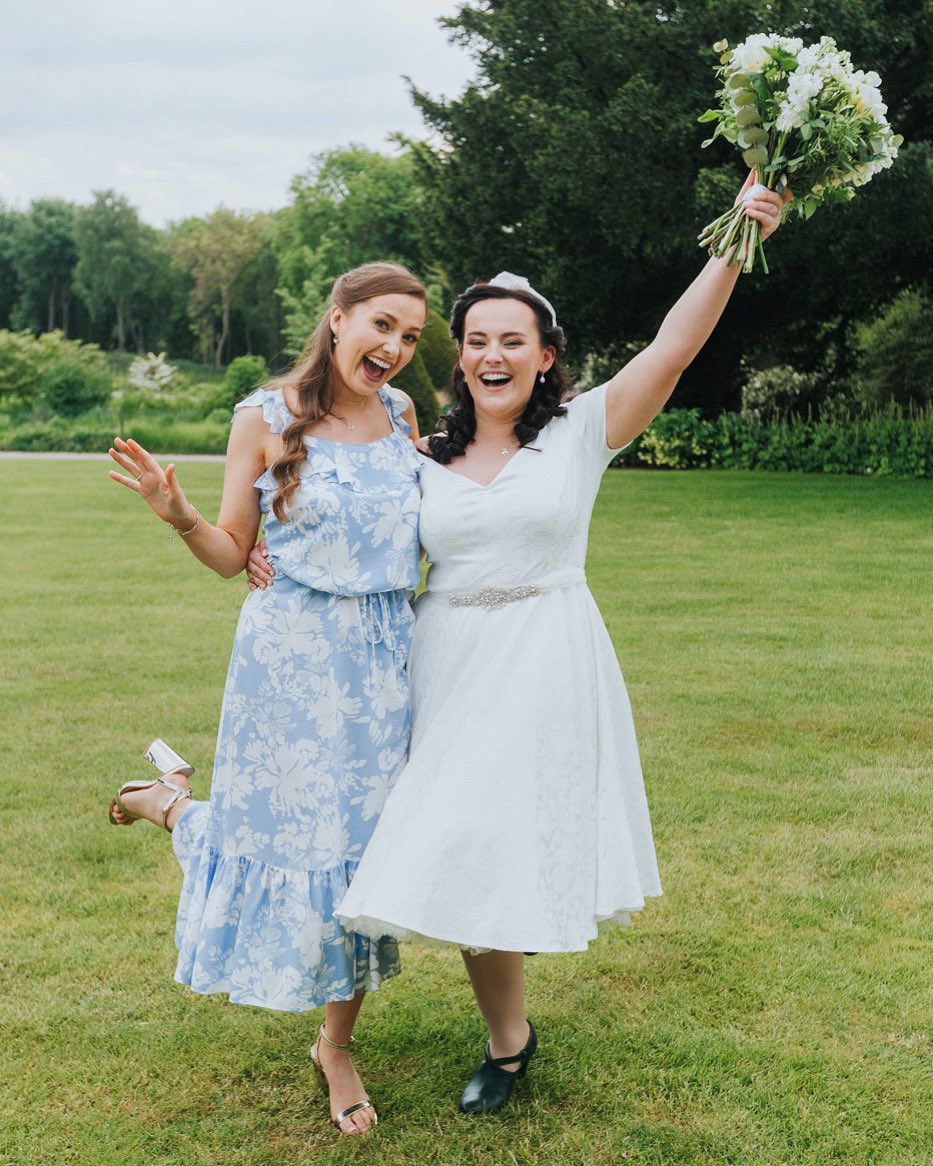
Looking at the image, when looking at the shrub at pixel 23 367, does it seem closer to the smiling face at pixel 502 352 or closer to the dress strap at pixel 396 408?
the dress strap at pixel 396 408

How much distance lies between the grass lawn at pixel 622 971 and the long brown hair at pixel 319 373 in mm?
1558

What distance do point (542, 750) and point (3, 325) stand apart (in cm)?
8150

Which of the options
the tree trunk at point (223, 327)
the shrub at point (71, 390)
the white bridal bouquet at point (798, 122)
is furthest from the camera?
the tree trunk at point (223, 327)

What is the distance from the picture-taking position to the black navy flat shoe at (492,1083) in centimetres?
300

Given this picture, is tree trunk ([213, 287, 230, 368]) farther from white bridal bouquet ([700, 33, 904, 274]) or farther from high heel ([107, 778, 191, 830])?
white bridal bouquet ([700, 33, 904, 274])

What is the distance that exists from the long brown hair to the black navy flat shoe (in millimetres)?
1517

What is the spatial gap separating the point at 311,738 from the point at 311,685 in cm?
13

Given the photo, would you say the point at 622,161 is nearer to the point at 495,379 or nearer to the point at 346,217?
the point at 495,379

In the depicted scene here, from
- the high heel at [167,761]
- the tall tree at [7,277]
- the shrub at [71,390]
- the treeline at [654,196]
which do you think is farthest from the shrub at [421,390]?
the tall tree at [7,277]

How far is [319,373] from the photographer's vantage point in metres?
3.04

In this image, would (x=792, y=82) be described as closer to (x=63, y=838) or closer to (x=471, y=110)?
(x=63, y=838)

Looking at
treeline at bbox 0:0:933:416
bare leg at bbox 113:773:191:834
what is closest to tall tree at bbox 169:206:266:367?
treeline at bbox 0:0:933:416

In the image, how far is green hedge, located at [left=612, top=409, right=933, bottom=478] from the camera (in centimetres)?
1867

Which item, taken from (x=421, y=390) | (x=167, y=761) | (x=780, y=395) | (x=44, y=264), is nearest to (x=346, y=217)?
(x=44, y=264)
